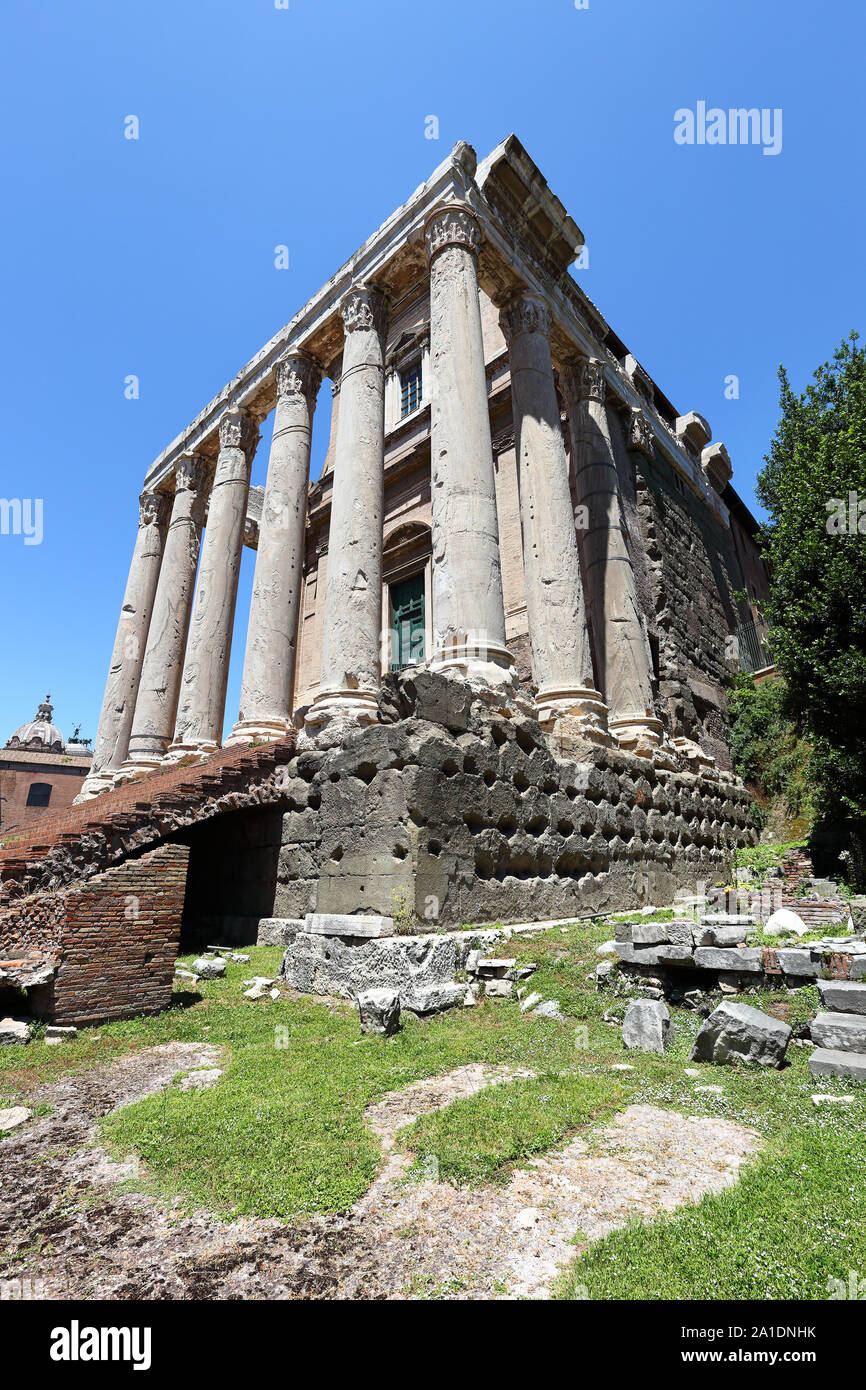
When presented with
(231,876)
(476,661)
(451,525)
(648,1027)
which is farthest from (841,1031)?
(231,876)

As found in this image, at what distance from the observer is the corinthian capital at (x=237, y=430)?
51.8 ft

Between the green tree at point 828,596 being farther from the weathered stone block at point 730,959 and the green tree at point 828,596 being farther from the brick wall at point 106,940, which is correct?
the brick wall at point 106,940

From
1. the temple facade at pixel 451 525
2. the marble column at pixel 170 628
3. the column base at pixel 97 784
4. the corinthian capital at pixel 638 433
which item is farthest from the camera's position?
the corinthian capital at pixel 638 433

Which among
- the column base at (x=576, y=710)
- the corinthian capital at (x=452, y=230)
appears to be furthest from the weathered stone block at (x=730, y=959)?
the corinthian capital at (x=452, y=230)

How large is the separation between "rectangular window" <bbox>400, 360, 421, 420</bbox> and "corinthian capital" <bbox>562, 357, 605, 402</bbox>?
5.63 m

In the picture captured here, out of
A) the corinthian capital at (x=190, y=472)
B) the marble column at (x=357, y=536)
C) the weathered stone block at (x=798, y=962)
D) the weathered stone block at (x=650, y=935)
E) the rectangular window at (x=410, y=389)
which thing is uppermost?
the rectangular window at (x=410, y=389)

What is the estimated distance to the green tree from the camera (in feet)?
36.5

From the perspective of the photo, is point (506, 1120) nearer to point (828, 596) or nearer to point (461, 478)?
point (461, 478)

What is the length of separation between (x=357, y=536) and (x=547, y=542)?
3.17m

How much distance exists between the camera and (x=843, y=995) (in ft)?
14.5

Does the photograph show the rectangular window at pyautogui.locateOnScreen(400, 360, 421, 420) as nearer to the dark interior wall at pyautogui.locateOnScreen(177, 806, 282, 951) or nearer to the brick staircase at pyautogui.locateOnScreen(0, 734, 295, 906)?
the brick staircase at pyautogui.locateOnScreen(0, 734, 295, 906)

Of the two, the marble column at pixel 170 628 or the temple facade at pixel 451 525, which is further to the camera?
the marble column at pixel 170 628

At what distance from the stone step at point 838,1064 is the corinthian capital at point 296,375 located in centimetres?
1405

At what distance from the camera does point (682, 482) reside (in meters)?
19.9
